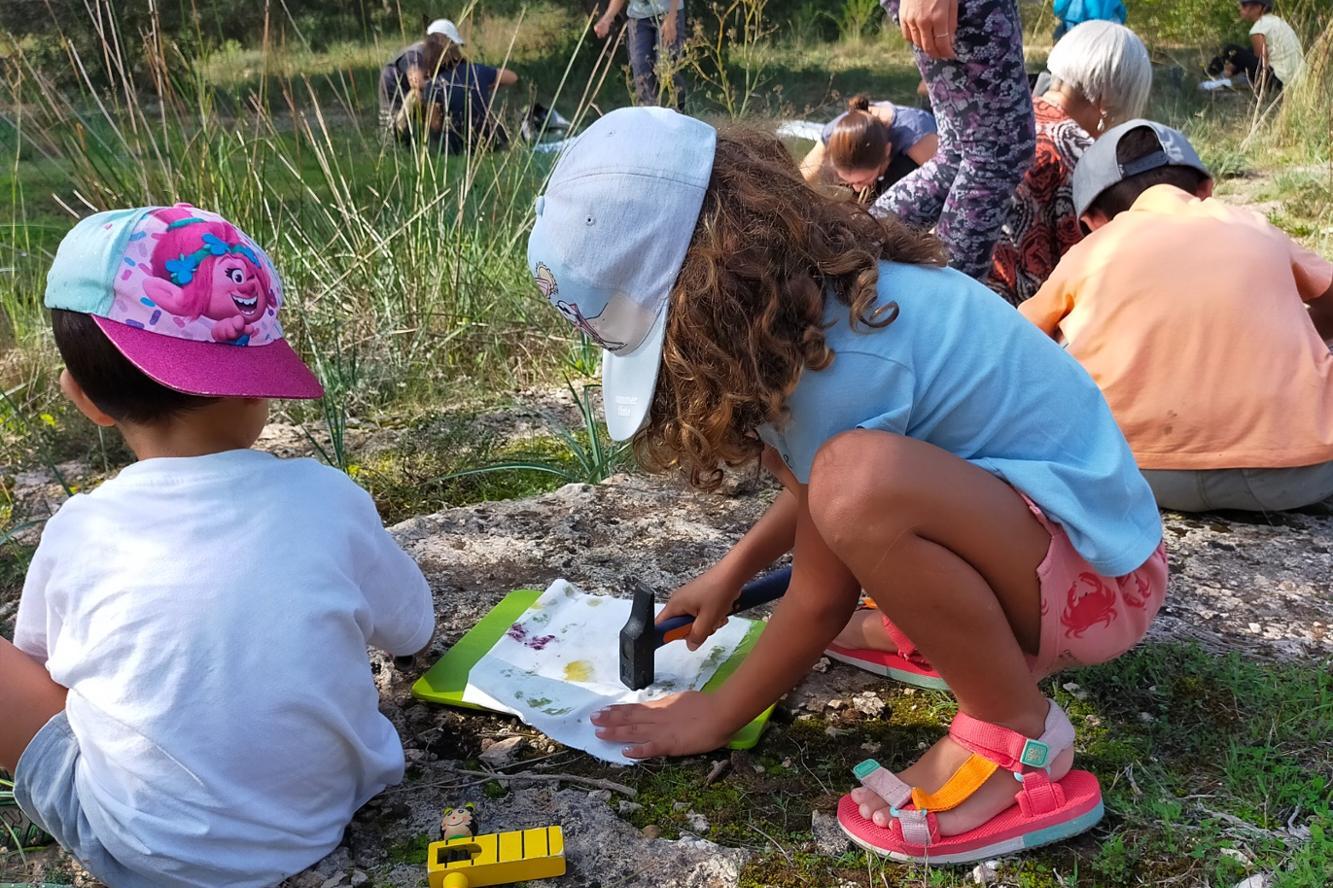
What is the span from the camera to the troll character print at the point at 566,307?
1381mm

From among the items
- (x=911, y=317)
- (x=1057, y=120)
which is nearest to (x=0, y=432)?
(x=911, y=317)

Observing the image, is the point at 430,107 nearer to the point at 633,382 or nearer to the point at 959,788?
the point at 633,382

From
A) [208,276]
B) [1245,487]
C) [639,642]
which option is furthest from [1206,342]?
[208,276]

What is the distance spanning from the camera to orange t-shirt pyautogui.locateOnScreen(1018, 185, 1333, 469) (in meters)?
2.24

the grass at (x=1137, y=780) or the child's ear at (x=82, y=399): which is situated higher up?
the child's ear at (x=82, y=399)

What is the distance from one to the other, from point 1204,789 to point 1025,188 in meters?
2.27

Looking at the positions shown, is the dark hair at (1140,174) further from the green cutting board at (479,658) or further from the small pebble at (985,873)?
the small pebble at (985,873)

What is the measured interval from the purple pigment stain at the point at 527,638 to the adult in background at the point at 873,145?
2530mm

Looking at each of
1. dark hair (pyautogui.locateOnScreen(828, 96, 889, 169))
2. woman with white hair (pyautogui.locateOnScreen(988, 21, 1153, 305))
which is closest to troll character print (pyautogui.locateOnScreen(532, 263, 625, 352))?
woman with white hair (pyautogui.locateOnScreen(988, 21, 1153, 305))

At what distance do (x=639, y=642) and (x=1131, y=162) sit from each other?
1.73 m

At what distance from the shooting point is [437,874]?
1386mm

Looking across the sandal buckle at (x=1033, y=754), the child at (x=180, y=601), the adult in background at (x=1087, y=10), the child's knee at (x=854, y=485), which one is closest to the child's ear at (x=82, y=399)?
the child at (x=180, y=601)

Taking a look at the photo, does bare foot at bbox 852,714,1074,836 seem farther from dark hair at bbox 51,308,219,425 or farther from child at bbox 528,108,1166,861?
dark hair at bbox 51,308,219,425

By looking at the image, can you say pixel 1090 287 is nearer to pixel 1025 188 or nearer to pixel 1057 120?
pixel 1025 188
